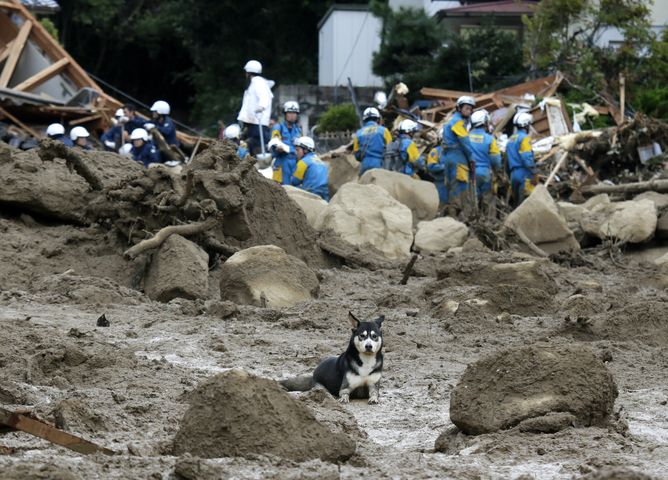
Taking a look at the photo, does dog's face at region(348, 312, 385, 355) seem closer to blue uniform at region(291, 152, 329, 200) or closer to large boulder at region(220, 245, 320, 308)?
large boulder at region(220, 245, 320, 308)

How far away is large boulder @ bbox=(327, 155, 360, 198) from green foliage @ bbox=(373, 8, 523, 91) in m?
9.70

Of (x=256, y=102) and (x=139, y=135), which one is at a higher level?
(x=256, y=102)

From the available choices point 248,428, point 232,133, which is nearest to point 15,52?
point 232,133

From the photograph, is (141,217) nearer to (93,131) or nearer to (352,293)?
(352,293)

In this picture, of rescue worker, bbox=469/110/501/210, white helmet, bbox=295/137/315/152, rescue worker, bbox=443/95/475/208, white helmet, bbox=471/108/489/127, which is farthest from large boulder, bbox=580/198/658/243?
white helmet, bbox=295/137/315/152

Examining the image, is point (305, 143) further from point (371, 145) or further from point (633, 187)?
point (633, 187)

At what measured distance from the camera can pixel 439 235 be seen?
17875mm

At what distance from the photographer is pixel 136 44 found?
4309cm

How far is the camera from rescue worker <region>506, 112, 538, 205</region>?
22141 mm

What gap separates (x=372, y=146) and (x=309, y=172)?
1.79 meters

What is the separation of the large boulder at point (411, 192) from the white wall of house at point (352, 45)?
1713cm

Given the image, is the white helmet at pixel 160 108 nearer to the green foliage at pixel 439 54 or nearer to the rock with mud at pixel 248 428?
the green foliage at pixel 439 54

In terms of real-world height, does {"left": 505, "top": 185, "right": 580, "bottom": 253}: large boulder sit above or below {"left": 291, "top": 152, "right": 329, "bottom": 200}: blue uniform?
below

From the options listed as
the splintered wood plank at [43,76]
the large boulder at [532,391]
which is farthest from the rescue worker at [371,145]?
the large boulder at [532,391]
